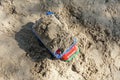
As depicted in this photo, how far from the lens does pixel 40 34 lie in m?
2.23

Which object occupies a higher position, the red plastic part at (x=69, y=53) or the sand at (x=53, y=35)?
the sand at (x=53, y=35)

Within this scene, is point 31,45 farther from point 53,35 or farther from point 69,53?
point 69,53

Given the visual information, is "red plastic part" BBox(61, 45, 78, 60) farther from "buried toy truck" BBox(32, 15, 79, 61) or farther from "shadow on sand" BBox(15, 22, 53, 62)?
"shadow on sand" BBox(15, 22, 53, 62)

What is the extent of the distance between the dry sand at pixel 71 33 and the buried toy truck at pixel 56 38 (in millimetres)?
80

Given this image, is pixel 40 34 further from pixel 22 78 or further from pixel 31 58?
pixel 22 78

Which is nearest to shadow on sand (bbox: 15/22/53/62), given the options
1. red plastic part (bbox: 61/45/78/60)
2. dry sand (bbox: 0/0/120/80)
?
dry sand (bbox: 0/0/120/80)

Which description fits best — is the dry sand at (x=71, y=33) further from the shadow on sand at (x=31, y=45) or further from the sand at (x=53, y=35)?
the sand at (x=53, y=35)

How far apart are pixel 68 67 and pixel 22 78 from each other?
0.48 m

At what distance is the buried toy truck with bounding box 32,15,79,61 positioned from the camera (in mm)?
2174

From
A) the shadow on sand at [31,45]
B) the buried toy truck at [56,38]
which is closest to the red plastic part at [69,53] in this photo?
the buried toy truck at [56,38]

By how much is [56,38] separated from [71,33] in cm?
22

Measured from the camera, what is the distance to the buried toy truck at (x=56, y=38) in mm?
2174

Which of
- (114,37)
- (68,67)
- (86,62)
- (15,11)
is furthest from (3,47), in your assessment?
(114,37)

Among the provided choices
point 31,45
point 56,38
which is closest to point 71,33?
point 56,38
